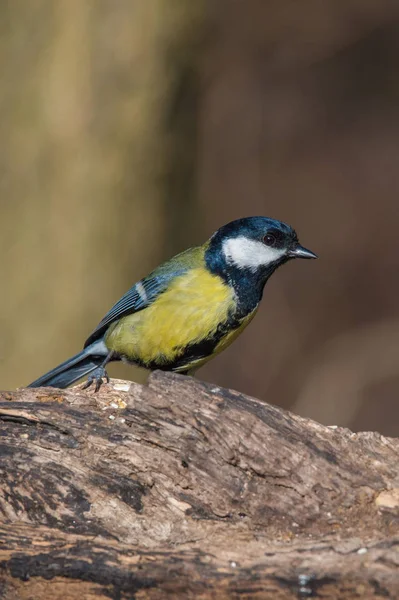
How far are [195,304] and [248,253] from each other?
36cm

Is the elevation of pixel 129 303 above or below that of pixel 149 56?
below

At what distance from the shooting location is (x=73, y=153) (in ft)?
14.2

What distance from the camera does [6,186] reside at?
4.29 meters

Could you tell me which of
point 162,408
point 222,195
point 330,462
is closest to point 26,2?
point 162,408

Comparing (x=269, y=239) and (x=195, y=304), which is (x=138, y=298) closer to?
(x=195, y=304)

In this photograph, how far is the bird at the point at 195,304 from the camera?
130 inches

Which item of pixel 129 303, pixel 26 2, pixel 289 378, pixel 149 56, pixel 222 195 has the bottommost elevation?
pixel 289 378

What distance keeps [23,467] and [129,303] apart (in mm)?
1223

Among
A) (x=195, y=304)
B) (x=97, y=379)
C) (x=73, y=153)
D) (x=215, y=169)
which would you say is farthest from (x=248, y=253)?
(x=215, y=169)

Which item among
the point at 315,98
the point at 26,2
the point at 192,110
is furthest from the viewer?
the point at 315,98

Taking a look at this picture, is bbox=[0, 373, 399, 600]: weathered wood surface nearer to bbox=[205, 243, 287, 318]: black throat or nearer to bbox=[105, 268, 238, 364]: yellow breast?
bbox=[105, 268, 238, 364]: yellow breast

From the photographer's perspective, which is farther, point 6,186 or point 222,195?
point 222,195

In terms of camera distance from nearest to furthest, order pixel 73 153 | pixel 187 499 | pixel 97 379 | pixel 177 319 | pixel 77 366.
Result: pixel 187 499 → pixel 97 379 → pixel 177 319 → pixel 77 366 → pixel 73 153

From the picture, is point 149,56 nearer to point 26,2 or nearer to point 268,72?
point 26,2
